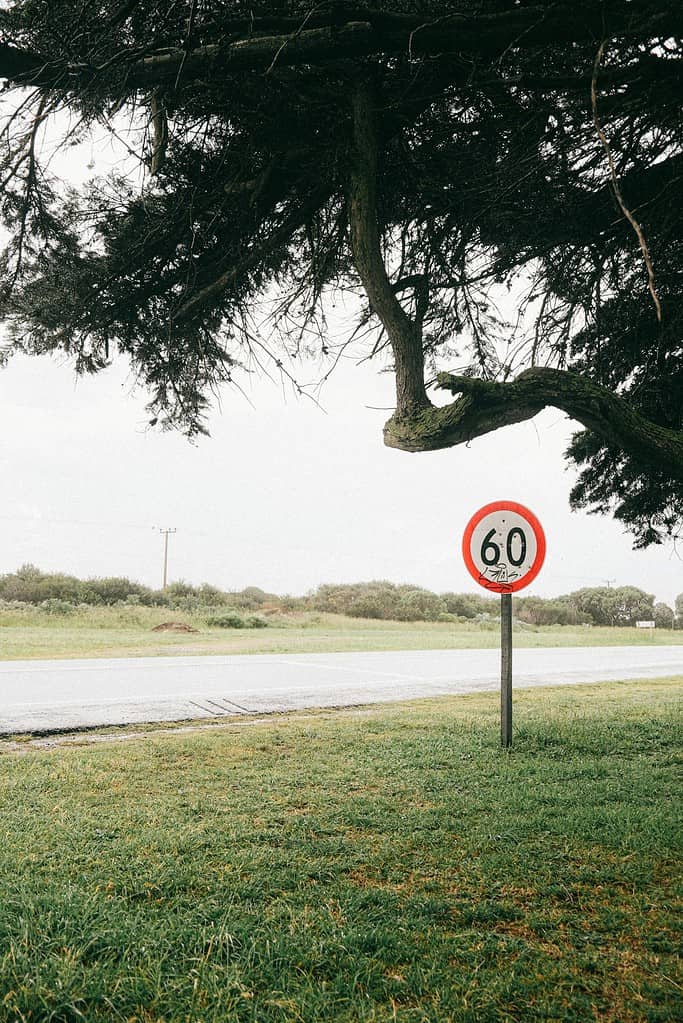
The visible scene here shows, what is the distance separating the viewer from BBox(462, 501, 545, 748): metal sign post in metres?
7.15

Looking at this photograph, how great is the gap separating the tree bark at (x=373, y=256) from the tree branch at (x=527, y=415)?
0.73ft

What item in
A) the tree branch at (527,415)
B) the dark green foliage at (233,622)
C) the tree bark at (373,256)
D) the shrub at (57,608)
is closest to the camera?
the tree branch at (527,415)

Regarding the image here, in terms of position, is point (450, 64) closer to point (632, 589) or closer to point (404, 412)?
point (404, 412)

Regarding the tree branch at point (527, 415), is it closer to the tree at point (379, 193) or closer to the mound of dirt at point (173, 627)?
the tree at point (379, 193)

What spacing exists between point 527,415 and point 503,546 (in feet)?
7.30

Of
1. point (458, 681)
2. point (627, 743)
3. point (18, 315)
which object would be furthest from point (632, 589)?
point (18, 315)

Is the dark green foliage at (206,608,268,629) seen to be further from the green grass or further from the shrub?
the green grass

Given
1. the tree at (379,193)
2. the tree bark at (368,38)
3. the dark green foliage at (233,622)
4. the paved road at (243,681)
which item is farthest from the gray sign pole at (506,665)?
the dark green foliage at (233,622)

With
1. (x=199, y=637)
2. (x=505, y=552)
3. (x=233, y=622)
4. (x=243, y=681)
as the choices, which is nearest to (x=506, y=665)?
(x=505, y=552)

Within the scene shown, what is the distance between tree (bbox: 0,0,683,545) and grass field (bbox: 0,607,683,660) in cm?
1100

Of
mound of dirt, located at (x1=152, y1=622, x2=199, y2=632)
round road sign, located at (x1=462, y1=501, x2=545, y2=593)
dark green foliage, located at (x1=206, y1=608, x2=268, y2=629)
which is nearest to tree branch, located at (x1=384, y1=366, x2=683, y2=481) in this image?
round road sign, located at (x1=462, y1=501, x2=545, y2=593)

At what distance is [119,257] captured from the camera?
6.14m

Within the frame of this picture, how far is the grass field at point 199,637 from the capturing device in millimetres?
18266

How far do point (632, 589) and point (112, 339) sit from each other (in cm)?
4750
